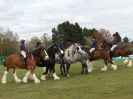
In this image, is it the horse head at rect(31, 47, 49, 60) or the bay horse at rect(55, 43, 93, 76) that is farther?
the bay horse at rect(55, 43, 93, 76)

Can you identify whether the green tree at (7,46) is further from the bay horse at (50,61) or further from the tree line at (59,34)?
the bay horse at (50,61)

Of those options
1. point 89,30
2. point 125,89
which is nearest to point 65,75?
point 125,89

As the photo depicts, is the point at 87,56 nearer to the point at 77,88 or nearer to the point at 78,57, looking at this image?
the point at 78,57

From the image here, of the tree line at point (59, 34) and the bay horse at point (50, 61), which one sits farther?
the tree line at point (59, 34)

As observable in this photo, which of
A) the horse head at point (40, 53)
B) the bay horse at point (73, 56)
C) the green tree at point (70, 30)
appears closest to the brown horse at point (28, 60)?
the horse head at point (40, 53)

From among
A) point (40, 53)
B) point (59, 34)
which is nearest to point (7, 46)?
point (59, 34)

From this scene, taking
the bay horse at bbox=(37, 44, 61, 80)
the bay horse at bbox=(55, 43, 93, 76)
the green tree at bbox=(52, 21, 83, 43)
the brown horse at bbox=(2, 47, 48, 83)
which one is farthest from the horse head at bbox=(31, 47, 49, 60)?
the green tree at bbox=(52, 21, 83, 43)

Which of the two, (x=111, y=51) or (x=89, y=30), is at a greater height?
(x=89, y=30)

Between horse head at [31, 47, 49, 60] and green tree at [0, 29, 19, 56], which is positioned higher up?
green tree at [0, 29, 19, 56]

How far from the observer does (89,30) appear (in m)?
138

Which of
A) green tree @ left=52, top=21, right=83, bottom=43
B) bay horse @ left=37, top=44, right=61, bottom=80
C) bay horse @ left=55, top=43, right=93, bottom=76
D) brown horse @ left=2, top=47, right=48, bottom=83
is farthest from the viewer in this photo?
green tree @ left=52, top=21, right=83, bottom=43

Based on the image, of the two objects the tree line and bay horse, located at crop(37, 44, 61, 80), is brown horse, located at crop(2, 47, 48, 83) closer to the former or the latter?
bay horse, located at crop(37, 44, 61, 80)

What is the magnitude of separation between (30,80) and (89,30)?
11379 cm

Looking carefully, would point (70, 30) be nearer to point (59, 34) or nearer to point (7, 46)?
point (59, 34)
